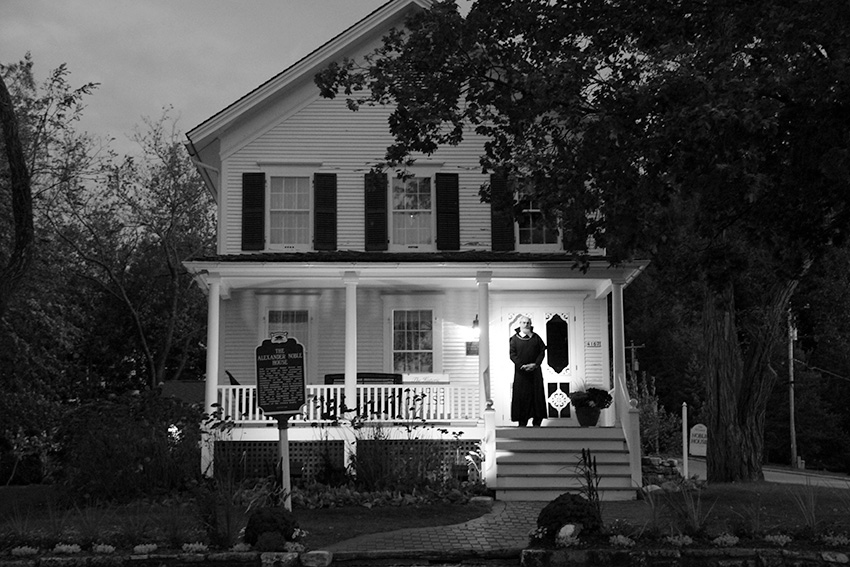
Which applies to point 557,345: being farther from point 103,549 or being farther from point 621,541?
point 103,549

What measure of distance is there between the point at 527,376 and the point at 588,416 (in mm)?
1522

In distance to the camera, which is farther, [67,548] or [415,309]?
[415,309]

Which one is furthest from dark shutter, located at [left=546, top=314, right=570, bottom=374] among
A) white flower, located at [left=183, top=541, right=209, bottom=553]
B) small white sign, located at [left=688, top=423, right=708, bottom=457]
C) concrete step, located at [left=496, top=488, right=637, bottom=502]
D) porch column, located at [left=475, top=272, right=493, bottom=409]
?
white flower, located at [left=183, top=541, right=209, bottom=553]

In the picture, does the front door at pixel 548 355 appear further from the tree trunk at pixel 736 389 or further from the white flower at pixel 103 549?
the white flower at pixel 103 549

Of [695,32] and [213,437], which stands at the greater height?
[695,32]

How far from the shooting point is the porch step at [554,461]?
15883mm

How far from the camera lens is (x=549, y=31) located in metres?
13.4

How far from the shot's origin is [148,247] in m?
32.8

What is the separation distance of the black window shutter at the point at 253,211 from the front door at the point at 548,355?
4.82 metres

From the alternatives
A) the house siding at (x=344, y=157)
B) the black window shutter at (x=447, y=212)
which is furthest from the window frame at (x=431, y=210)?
the house siding at (x=344, y=157)

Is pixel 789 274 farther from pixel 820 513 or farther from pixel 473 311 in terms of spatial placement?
pixel 473 311

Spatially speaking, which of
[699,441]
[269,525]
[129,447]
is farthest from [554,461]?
[269,525]

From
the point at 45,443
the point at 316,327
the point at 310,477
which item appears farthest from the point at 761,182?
the point at 45,443

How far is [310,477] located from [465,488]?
2.85 meters
